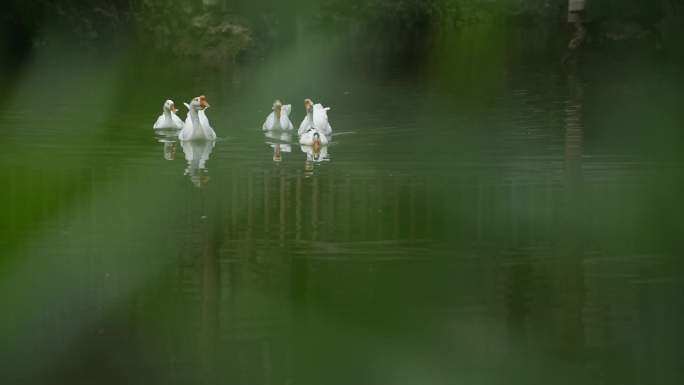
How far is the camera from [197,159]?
22.8 m

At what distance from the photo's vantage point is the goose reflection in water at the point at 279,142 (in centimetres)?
2370

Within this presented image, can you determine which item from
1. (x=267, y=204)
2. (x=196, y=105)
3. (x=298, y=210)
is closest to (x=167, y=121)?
(x=196, y=105)

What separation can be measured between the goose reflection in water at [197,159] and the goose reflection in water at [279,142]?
92cm

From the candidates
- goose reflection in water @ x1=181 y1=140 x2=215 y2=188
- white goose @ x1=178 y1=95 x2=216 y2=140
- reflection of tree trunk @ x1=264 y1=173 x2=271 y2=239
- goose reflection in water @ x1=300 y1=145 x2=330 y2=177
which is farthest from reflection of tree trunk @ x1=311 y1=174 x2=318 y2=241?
white goose @ x1=178 y1=95 x2=216 y2=140

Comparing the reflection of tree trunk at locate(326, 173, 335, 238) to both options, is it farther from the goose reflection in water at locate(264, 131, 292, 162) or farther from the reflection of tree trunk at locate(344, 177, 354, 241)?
the goose reflection in water at locate(264, 131, 292, 162)

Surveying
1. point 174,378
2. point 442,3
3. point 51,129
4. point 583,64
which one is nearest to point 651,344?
point 174,378

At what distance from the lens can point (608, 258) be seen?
47.1 feet

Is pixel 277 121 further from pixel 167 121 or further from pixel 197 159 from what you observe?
pixel 197 159

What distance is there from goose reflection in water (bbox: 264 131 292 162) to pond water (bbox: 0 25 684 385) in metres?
0.13

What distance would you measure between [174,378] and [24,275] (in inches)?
150

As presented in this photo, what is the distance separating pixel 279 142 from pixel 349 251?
11.2 m

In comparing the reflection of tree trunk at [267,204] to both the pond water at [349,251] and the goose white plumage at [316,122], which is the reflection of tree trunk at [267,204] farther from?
the goose white plumage at [316,122]

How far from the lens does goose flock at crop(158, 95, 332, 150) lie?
82.1 ft

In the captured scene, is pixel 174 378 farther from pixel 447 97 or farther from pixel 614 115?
pixel 447 97
